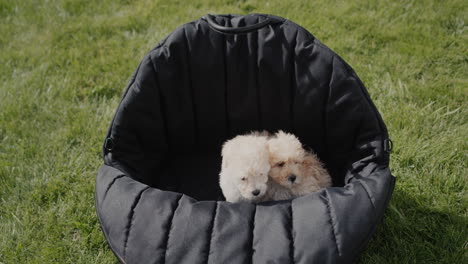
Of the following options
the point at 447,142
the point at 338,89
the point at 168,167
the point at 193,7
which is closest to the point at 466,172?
the point at 447,142

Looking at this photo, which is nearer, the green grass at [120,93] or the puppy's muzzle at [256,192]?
the puppy's muzzle at [256,192]

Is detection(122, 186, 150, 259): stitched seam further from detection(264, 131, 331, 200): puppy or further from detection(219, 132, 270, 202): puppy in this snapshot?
detection(264, 131, 331, 200): puppy

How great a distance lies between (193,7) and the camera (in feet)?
10.3

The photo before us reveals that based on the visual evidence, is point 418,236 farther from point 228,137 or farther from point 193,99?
point 193,99

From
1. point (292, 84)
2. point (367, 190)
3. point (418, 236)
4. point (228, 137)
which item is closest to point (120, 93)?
point (228, 137)

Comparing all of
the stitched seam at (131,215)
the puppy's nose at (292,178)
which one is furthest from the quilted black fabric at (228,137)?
the puppy's nose at (292,178)

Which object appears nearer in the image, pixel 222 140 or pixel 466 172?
pixel 466 172

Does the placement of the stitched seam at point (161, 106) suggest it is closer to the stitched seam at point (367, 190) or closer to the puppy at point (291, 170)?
the puppy at point (291, 170)

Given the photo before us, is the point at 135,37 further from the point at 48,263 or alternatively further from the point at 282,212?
the point at 282,212

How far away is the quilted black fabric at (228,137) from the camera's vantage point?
4.19 feet

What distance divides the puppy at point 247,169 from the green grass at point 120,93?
Result: 0.60m

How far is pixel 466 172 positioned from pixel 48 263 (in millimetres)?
2033

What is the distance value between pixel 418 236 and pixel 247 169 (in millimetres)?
854

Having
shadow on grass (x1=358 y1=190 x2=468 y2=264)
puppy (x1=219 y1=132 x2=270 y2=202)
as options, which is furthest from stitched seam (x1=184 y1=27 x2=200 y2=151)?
shadow on grass (x1=358 y1=190 x2=468 y2=264)
